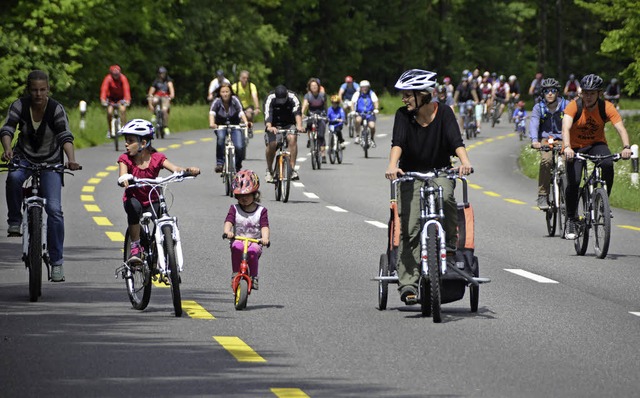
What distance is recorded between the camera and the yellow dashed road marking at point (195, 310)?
11.0 m

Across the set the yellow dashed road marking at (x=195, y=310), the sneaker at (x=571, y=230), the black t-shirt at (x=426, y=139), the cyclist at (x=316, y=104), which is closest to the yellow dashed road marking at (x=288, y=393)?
the yellow dashed road marking at (x=195, y=310)

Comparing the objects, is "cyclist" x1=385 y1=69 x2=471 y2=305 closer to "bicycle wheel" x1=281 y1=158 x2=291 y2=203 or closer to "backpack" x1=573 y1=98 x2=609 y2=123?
"backpack" x1=573 y1=98 x2=609 y2=123

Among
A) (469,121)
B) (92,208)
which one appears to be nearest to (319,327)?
(92,208)

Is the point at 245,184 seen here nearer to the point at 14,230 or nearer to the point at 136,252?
the point at 136,252

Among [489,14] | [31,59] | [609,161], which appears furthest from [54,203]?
[489,14]

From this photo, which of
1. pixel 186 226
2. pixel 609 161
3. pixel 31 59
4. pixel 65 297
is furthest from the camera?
pixel 31 59

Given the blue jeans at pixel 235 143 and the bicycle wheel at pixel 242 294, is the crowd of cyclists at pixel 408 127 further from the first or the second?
the bicycle wheel at pixel 242 294

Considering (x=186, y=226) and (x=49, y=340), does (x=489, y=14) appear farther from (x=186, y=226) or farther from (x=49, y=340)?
(x=49, y=340)

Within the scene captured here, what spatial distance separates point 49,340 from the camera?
975 centimetres

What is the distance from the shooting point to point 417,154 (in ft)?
37.2

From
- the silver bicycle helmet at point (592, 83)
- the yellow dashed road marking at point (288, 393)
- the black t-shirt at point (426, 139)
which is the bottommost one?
the yellow dashed road marking at point (288, 393)

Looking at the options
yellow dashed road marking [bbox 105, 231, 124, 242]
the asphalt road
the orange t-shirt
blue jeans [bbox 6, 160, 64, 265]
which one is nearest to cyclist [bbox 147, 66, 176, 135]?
the asphalt road

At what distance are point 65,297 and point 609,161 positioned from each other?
20.7ft

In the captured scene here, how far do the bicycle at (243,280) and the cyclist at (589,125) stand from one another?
533 centimetres
